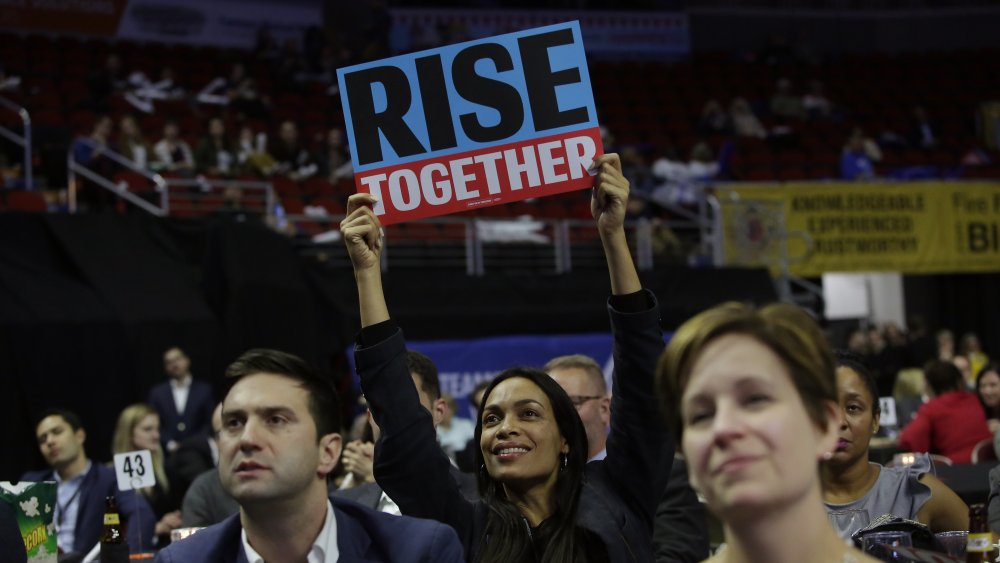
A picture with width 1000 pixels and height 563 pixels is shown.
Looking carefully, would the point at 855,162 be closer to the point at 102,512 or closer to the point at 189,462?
the point at 189,462

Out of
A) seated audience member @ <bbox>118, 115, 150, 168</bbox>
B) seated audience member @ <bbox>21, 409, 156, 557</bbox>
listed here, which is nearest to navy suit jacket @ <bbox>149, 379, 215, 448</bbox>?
seated audience member @ <bbox>21, 409, 156, 557</bbox>

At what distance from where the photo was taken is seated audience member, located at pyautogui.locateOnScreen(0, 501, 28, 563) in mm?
3623

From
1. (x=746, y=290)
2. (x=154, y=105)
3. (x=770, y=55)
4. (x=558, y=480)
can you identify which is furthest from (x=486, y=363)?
(x=770, y=55)

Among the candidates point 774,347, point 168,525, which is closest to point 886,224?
point 168,525

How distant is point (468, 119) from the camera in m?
4.03

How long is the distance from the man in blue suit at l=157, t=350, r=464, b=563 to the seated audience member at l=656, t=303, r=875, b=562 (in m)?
1.04

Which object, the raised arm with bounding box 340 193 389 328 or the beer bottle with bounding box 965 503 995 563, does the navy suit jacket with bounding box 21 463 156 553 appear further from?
the beer bottle with bounding box 965 503 995 563

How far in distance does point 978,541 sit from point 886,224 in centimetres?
1513

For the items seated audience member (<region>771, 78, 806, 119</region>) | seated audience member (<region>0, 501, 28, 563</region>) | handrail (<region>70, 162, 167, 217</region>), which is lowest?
seated audience member (<region>0, 501, 28, 563</region>)

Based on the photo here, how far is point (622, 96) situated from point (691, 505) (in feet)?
59.1

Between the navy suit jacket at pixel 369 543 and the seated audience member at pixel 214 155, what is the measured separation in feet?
39.8

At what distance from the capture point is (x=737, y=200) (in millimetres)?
15297

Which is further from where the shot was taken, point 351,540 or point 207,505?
point 207,505

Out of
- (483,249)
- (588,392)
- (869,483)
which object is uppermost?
(483,249)
